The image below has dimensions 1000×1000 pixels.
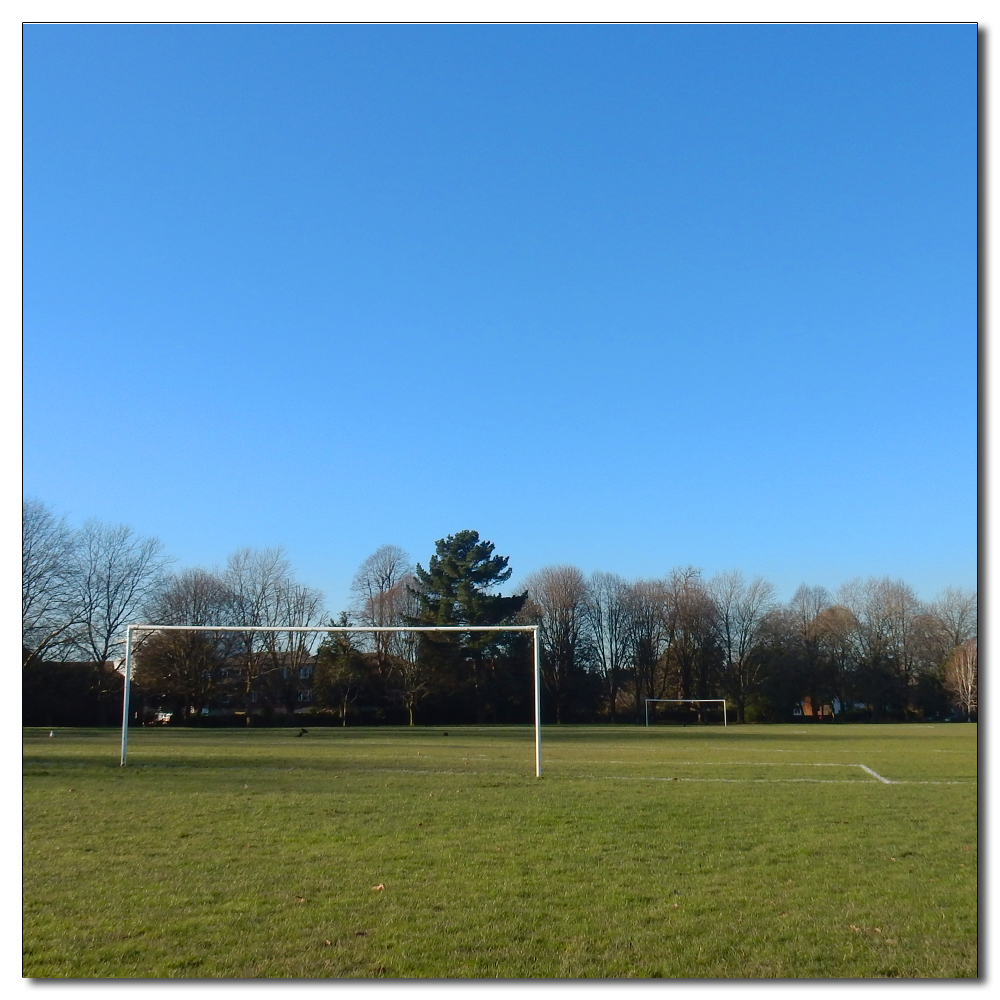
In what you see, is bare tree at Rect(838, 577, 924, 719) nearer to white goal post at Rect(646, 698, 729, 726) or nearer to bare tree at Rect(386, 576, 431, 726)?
white goal post at Rect(646, 698, 729, 726)

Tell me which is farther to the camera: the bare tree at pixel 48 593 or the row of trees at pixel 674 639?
the row of trees at pixel 674 639

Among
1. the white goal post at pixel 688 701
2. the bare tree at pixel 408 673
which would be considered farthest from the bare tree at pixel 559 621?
the bare tree at pixel 408 673

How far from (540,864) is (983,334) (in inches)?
206

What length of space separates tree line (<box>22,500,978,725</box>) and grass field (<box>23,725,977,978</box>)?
68.9 feet

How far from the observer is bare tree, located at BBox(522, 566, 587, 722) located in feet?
171

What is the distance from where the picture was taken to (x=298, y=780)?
14.4 metres

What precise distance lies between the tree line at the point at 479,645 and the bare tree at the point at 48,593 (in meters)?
0.12

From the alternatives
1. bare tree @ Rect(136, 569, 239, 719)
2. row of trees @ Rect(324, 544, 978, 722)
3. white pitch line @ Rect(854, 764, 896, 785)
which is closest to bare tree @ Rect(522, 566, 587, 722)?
row of trees @ Rect(324, 544, 978, 722)

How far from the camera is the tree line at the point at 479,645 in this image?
3800cm

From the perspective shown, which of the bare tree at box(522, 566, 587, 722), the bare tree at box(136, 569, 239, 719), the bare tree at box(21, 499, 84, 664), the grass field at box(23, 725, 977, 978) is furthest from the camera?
the bare tree at box(522, 566, 587, 722)

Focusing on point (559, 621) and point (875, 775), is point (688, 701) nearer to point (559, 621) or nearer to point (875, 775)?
point (559, 621)

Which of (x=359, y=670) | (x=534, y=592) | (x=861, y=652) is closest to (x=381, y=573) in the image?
(x=534, y=592)

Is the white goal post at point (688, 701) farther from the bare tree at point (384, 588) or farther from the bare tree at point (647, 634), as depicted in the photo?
the bare tree at point (384, 588)

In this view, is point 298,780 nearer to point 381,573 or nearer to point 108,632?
point 108,632
